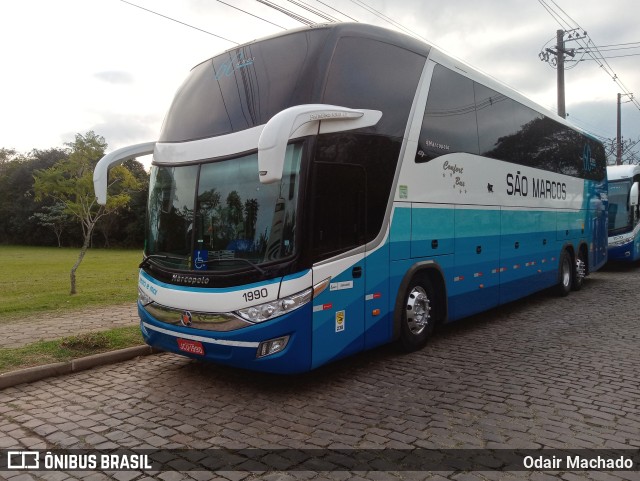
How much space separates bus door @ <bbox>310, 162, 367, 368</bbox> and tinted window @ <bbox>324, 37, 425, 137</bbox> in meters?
0.82

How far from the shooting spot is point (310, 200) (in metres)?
5.23

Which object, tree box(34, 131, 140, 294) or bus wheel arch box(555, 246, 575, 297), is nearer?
bus wheel arch box(555, 246, 575, 297)

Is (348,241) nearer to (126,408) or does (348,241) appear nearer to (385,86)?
(385,86)

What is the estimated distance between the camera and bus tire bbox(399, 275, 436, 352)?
22.4ft

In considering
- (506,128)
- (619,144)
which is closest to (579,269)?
(506,128)

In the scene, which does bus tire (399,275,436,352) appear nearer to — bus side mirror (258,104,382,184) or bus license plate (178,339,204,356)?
bus side mirror (258,104,382,184)

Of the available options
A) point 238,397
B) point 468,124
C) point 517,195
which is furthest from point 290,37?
point 517,195

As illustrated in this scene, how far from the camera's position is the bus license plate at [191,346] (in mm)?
5461

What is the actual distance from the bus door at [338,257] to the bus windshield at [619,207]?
53.4 feet

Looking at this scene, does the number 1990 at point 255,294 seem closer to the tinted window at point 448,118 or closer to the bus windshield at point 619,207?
the tinted window at point 448,118

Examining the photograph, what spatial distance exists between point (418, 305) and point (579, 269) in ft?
28.7

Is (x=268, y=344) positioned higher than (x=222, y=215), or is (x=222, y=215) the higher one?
(x=222, y=215)

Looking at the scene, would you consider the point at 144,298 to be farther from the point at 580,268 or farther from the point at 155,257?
the point at 580,268

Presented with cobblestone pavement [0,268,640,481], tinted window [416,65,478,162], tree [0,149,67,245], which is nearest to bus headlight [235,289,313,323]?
cobblestone pavement [0,268,640,481]
